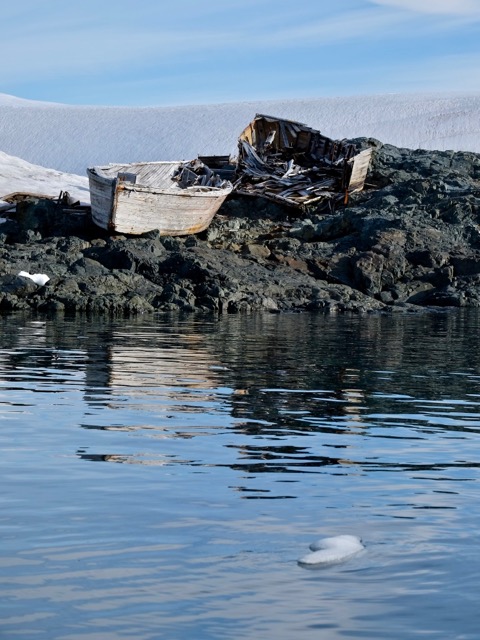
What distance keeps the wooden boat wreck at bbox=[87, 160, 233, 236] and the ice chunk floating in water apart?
2416cm

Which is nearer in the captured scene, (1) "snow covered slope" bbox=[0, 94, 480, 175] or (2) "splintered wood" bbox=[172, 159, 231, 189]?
(2) "splintered wood" bbox=[172, 159, 231, 189]

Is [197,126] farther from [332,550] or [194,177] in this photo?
[332,550]

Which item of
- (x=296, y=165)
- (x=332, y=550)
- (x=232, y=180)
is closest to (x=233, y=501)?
(x=332, y=550)

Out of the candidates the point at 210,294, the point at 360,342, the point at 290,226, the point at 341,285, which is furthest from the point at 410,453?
the point at 290,226

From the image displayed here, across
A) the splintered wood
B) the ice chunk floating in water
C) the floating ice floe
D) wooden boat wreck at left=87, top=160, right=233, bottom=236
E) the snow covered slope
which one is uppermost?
the snow covered slope

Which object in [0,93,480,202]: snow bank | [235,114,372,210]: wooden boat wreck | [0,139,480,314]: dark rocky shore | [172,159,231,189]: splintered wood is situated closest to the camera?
[0,139,480,314]: dark rocky shore

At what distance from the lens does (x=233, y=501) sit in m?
6.76

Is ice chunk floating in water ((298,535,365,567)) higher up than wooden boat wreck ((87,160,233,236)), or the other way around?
wooden boat wreck ((87,160,233,236))

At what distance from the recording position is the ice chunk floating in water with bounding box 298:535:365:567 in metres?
5.48

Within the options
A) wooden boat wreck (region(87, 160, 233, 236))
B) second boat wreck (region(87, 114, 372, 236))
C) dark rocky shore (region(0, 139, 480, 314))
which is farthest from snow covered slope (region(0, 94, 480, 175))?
wooden boat wreck (region(87, 160, 233, 236))

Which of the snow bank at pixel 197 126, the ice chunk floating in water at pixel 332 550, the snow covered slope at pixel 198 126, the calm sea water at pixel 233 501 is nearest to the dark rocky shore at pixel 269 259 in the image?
the calm sea water at pixel 233 501

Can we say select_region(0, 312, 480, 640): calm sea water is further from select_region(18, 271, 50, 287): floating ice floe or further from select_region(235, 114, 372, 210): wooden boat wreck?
select_region(235, 114, 372, 210): wooden boat wreck

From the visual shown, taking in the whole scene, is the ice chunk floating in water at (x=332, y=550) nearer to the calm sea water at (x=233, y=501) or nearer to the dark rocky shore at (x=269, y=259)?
the calm sea water at (x=233, y=501)

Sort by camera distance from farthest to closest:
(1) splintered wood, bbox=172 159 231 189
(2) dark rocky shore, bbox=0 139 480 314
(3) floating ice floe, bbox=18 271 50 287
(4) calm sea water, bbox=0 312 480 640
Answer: (1) splintered wood, bbox=172 159 231 189 → (2) dark rocky shore, bbox=0 139 480 314 → (3) floating ice floe, bbox=18 271 50 287 → (4) calm sea water, bbox=0 312 480 640
